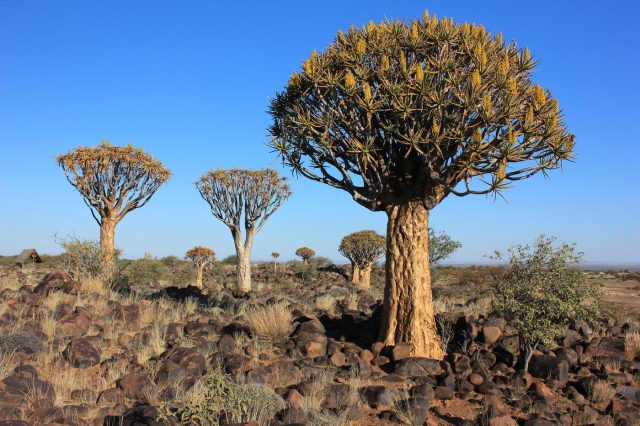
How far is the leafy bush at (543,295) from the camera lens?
22.8 feet

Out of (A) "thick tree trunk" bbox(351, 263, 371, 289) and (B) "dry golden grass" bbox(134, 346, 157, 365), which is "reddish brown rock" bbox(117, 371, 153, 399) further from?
(A) "thick tree trunk" bbox(351, 263, 371, 289)

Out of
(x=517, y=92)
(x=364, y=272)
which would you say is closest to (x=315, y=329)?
(x=517, y=92)

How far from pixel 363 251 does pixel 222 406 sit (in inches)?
922

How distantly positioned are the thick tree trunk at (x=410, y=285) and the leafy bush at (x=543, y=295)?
3.87 ft

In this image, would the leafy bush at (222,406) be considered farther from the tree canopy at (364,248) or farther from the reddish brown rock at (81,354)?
the tree canopy at (364,248)

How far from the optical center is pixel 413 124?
6664 millimetres

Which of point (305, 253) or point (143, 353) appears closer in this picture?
point (143, 353)

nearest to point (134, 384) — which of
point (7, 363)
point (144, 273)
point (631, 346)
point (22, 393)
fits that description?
point (22, 393)

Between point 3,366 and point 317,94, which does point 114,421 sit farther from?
point 317,94

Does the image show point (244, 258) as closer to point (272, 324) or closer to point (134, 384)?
point (272, 324)

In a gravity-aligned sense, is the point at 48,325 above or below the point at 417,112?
below

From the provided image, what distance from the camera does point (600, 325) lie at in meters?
9.23

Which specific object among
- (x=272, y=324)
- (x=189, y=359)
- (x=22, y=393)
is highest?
(x=272, y=324)

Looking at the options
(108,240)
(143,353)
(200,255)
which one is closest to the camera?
(143,353)
